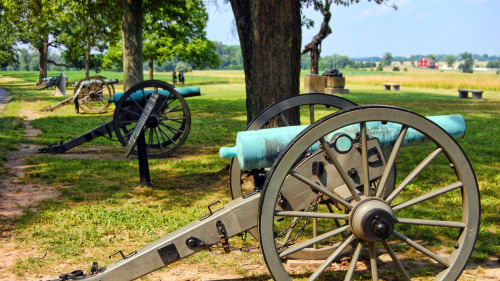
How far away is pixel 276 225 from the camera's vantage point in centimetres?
510

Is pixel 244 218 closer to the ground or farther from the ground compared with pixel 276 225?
farther from the ground

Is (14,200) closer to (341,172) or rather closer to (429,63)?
(341,172)

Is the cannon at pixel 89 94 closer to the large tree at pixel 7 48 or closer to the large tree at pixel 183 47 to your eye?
the large tree at pixel 183 47

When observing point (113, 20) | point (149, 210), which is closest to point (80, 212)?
point (149, 210)

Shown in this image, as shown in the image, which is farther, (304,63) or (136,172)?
(304,63)

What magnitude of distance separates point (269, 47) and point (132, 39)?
10607 mm

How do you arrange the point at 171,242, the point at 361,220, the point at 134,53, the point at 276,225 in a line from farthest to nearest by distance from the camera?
the point at 134,53 < the point at 276,225 < the point at 171,242 < the point at 361,220

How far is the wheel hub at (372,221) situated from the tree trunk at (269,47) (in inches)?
132

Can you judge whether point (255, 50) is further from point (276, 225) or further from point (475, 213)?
point (475, 213)

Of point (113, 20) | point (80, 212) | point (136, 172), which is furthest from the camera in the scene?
point (113, 20)

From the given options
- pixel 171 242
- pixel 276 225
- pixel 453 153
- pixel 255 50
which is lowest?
pixel 276 225

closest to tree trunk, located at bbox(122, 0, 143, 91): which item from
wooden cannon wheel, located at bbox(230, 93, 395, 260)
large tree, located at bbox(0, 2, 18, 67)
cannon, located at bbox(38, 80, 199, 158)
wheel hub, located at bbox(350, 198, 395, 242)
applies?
cannon, located at bbox(38, 80, 199, 158)

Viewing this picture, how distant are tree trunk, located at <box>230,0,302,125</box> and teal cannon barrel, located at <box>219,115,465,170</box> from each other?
2849 mm

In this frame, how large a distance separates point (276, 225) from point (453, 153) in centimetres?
232
